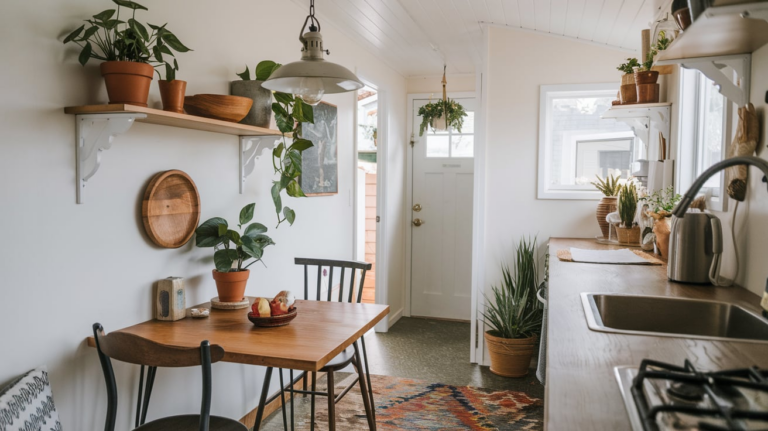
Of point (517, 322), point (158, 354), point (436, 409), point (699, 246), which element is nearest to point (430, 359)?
point (517, 322)

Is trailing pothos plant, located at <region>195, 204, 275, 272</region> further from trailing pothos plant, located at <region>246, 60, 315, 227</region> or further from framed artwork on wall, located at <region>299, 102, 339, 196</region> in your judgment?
framed artwork on wall, located at <region>299, 102, 339, 196</region>

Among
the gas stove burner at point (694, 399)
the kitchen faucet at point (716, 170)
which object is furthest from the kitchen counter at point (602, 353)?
the kitchen faucet at point (716, 170)

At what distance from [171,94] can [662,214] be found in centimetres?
214

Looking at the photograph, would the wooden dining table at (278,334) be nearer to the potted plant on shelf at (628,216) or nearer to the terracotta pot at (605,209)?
the potted plant on shelf at (628,216)

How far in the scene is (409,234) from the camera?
5562 millimetres

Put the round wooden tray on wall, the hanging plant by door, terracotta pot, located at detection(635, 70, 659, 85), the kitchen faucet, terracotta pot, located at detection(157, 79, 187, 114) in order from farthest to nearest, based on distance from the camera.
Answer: the hanging plant by door
terracotta pot, located at detection(635, 70, 659, 85)
the round wooden tray on wall
terracotta pot, located at detection(157, 79, 187, 114)
the kitchen faucet

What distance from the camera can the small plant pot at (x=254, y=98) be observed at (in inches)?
102

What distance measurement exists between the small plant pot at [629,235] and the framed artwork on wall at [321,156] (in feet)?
6.14

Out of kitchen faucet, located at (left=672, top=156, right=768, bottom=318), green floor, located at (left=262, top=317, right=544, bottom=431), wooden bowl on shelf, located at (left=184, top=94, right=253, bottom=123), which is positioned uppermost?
wooden bowl on shelf, located at (left=184, top=94, right=253, bottom=123)

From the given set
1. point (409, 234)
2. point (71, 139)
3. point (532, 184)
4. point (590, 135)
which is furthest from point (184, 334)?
point (409, 234)

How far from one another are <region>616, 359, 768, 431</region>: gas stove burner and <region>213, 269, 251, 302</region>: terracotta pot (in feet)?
5.67

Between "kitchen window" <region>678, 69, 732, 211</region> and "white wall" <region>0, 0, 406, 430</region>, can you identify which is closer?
"white wall" <region>0, 0, 406, 430</region>

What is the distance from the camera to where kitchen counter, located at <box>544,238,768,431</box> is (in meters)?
0.87

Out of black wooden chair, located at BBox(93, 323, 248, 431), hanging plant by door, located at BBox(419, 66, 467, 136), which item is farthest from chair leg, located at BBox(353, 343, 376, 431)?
hanging plant by door, located at BBox(419, 66, 467, 136)
